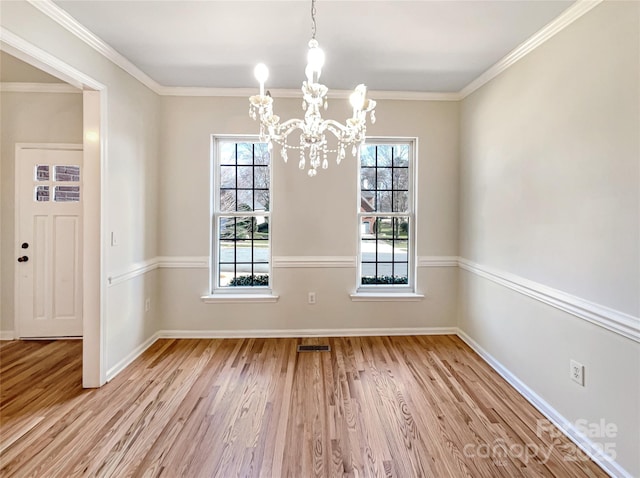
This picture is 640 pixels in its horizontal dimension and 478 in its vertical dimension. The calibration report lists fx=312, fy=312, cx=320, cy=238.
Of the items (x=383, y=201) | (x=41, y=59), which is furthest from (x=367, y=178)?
(x=41, y=59)

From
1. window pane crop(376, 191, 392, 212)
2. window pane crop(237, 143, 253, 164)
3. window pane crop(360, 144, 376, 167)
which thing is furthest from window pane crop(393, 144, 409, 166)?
window pane crop(237, 143, 253, 164)

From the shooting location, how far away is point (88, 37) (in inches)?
89.0

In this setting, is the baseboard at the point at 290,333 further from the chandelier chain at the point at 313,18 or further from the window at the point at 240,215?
the chandelier chain at the point at 313,18

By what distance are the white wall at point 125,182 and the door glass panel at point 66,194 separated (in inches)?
18.6

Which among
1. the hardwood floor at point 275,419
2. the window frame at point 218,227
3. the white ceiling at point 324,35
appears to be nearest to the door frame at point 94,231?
the hardwood floor at point 275,419

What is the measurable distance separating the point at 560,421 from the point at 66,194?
468 cm

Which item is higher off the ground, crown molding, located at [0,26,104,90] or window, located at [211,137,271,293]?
crown molding, located at [0,26,104,90]

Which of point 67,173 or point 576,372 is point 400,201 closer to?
point 576,372

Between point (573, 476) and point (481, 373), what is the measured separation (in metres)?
1.05

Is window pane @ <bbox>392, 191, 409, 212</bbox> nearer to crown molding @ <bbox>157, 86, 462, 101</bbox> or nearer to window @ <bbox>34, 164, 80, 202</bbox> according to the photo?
crown molding @ <bbox>157, 86, 462, 101</bbox>

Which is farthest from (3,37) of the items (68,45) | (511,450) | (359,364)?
(511,450)

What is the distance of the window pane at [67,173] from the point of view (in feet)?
10.7

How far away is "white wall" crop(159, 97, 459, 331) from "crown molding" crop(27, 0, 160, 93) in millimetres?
445

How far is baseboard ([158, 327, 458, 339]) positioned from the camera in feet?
11.2
